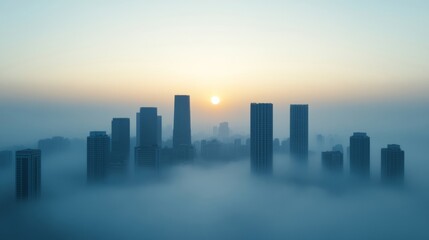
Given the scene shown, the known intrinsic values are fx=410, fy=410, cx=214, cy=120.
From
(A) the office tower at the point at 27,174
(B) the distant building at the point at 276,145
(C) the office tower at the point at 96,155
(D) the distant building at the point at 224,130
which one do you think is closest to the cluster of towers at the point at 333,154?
(B) the distant building at the point at 276,145

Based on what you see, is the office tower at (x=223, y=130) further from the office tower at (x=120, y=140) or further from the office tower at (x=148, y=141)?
the office tower at (x=120, y=140)

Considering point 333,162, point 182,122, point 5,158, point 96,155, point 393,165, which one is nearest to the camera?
point 5,158

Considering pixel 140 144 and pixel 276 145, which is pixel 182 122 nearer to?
pixel 140 144

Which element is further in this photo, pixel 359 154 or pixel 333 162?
pixel 333 162

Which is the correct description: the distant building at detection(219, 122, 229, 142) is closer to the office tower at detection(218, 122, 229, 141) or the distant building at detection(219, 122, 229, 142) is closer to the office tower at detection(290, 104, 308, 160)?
the office tower at detection(218, 122, 229, 141)

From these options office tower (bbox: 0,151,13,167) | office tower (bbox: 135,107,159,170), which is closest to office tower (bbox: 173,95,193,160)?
office tower (bbox: 135,107,159,170)

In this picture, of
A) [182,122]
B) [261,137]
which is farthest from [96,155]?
[182,122]

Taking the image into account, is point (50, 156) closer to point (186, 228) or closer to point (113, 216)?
point (113, 216)
